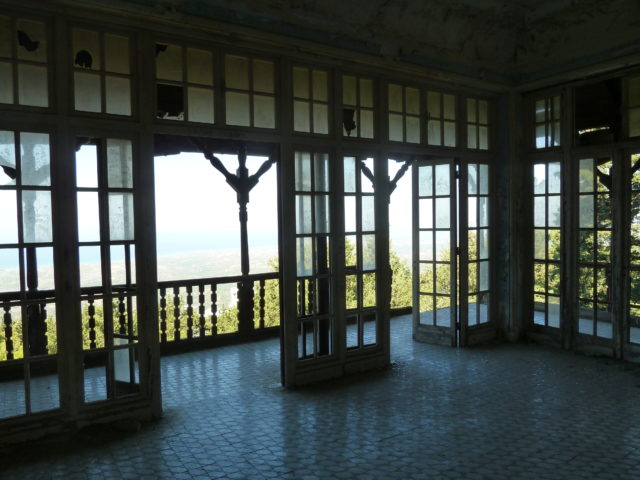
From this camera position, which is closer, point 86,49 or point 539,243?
point 86,49

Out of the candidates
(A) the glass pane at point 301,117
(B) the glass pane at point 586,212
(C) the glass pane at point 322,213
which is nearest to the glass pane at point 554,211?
(B) the glass pane at point 586,212

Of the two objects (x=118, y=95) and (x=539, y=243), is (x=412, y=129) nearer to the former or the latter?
(x=539, y=243)

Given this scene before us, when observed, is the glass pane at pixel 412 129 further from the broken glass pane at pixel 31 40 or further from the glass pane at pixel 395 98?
the broken glass pane at pixel 31 40

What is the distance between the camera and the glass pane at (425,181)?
6.05m

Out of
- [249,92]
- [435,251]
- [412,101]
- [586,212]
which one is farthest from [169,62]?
[586,212]

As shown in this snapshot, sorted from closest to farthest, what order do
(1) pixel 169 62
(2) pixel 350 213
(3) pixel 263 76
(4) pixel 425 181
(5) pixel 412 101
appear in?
1. (1) pixel 169 62
2. (3) pixel 263 76
3. (2) pixel 350 213
4. (5) pixel 412 101
5. (4) pixel 425 181

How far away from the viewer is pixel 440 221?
5965 mm

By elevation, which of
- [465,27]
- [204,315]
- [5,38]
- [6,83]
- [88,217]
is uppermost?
[465,27]

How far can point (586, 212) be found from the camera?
549 centimetres

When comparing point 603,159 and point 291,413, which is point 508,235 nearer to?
point 603,159

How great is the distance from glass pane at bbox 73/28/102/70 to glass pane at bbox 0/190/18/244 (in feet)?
3.43

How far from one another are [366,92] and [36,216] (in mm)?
3228

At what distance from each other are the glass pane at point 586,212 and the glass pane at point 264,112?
3566mm

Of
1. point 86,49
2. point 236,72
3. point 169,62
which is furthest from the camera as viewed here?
point 236,72
